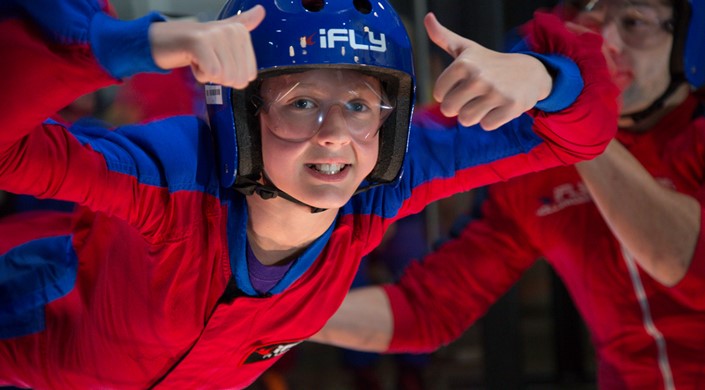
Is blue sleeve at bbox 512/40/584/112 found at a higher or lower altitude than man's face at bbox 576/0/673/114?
higher

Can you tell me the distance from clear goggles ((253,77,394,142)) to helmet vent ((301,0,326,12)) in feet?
0.41

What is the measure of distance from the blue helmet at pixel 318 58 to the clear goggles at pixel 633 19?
58 centimetres

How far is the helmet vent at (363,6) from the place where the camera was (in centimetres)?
148

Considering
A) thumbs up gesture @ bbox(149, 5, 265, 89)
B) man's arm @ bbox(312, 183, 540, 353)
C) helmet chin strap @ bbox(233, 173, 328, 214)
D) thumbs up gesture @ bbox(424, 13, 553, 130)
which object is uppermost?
thumbs up gesture @ bbox(149, 5, 265, 89)

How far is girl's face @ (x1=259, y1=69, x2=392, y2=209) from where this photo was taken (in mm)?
1470

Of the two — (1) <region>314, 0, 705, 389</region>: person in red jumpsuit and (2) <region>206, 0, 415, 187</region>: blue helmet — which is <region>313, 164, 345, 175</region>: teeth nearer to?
(2) <region>206, 0, 415, 187</region>: blue helmet

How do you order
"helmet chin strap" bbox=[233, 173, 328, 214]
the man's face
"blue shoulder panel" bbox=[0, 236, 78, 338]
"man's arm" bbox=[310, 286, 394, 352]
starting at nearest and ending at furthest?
"helmet chin strap" bbox=[233, 173, 328, 214], "blue shoulder panel" bbox=[0, 236, 78, 338], the man's face, "man's arm" bbox=[310, 286, 394, 352]

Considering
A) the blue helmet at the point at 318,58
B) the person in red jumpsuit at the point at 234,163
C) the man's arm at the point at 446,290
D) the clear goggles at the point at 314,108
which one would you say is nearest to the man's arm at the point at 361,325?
the man's arm at the point at 446,290

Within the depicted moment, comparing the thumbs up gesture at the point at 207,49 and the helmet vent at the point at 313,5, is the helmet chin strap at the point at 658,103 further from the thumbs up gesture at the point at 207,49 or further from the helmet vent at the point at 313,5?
the thumbs up gesture at the point at 207,49

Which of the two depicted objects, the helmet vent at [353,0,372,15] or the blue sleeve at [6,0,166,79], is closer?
the blue sleeve at [6,0,166,79]

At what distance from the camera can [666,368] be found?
1991mm

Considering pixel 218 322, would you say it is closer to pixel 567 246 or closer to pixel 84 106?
pixel 567 246

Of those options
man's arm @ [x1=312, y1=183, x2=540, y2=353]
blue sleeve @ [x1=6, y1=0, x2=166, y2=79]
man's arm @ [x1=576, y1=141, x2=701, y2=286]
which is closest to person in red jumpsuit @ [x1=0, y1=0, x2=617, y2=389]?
blue sleeve @ [x1=6, y1=0, x2=166, y2=79]

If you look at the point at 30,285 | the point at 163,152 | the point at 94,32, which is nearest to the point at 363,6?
the point at 163,152
